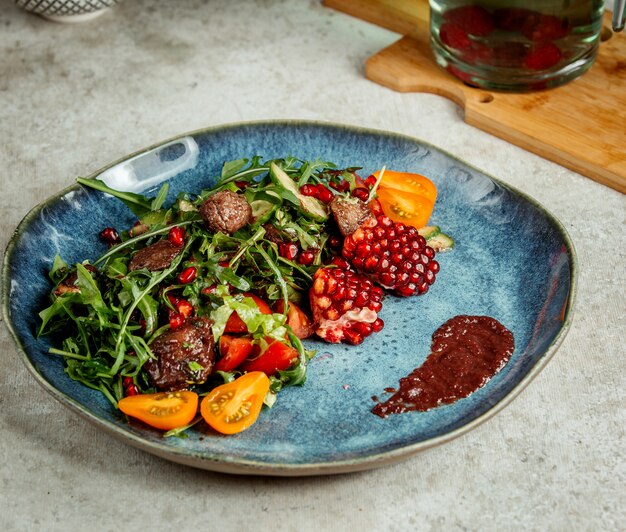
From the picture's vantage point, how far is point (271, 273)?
1959 mm

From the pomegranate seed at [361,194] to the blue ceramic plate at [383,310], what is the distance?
25cm

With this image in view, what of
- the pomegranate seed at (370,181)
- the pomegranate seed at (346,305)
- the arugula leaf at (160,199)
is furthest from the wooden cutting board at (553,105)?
the arugula leaf at (160,199)

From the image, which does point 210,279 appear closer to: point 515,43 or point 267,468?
point 267,468

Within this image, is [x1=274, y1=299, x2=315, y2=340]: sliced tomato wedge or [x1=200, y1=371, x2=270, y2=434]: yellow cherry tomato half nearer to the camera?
[x1=200, y1=371, x2=270, y2=434]: yellow cherry tomato half

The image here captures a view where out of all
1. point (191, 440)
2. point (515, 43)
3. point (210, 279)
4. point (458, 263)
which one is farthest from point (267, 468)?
point (515, 43)

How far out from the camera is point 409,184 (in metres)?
2.26

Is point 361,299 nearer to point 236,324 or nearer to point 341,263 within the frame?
point 341,263

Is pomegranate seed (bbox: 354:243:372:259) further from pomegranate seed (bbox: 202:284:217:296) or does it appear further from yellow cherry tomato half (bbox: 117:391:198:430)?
yellow cherry tomato half (bbox: 117:391:198:430)

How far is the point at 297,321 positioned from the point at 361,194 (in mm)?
369

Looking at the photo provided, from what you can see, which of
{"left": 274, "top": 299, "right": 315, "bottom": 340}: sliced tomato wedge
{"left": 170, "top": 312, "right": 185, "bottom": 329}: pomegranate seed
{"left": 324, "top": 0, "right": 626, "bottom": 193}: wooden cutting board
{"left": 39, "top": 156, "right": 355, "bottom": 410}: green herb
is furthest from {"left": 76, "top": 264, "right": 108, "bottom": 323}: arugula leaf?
{"left": 324, "top": 0, "right": 626, "bottom": 193}: wooden cutting board

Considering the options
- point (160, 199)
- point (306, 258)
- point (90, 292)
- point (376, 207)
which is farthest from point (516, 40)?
point (90, 292)

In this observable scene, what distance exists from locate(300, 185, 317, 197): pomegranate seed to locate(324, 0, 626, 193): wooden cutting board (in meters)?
0.88

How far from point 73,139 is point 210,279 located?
1.21 meters

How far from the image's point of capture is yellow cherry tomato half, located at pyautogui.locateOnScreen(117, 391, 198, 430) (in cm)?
170
